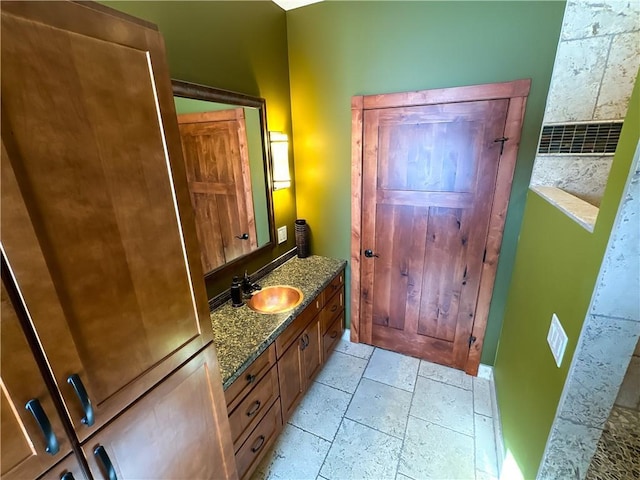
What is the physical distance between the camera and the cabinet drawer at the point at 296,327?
65.0 inches

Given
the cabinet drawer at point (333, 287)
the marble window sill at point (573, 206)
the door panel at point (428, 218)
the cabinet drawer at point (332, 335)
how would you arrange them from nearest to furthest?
the marble window sill at point (573, 206), the door panel at point (428, 218), the cabinet drawer at point (333, 287), the cabinet drawer at point (332, 335)

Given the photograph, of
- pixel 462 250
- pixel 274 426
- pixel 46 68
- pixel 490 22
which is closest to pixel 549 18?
pixel 490 22

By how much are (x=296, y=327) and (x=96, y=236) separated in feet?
4.26

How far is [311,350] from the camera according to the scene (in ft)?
6.83

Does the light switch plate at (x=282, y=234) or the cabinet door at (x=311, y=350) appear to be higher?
the light switch plate at (x=282, y=234)

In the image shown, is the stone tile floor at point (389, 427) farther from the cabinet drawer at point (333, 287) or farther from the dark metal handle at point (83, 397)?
the dark metal handle at point (83, 397)

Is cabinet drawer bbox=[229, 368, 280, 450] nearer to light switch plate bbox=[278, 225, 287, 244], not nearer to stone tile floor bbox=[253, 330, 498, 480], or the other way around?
stone tile floor bbox=[253, 330, 498, 480]

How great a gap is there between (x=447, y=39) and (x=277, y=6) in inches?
47.7

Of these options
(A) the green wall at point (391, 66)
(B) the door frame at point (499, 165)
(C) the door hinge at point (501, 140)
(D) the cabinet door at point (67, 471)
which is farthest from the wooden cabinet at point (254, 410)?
(C) the door hinge at point (501, 140)

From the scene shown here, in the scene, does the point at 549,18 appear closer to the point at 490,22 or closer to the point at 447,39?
the point at 490,22

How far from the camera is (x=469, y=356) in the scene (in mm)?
2295

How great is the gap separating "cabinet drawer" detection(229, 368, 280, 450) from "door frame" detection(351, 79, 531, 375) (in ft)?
3.79

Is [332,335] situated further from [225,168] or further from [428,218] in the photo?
[225,168]

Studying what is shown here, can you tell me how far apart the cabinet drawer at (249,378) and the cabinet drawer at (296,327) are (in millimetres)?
68
